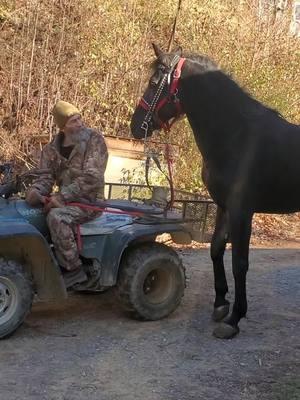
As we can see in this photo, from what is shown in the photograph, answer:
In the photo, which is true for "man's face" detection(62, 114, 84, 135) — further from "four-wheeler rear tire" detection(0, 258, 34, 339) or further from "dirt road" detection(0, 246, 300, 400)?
"dirt road" detection(0, 246, 300, 400)

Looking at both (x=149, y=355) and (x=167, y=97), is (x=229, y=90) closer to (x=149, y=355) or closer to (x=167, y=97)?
(x=167, y=97)

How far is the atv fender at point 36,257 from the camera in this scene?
465 cm

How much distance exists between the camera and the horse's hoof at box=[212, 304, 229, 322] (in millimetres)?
5508

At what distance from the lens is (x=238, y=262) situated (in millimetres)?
5223

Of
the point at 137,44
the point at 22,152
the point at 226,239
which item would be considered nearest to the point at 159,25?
the point at 137,44

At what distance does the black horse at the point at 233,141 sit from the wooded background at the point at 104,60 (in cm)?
366

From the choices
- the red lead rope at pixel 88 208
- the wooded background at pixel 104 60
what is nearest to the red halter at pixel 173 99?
the red lead rope at pixel 88 208

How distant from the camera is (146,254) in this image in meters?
5.33

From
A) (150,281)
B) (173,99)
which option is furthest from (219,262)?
(173,99)

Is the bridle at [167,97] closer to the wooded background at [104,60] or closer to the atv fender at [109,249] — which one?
the atv fender at [109,249]

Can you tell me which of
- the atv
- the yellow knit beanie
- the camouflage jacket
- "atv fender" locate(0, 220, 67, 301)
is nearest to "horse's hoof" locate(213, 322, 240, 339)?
the atv

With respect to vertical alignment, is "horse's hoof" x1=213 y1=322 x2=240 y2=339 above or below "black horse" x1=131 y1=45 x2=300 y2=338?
below

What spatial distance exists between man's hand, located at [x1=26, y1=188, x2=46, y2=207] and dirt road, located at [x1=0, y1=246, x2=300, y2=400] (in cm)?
105

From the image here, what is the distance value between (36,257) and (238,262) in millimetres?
1728
